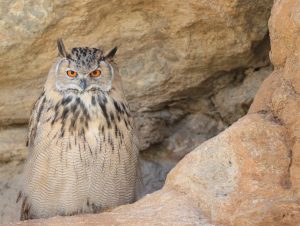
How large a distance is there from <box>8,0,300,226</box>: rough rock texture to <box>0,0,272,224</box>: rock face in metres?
0.69

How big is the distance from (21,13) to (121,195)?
101 centimetres

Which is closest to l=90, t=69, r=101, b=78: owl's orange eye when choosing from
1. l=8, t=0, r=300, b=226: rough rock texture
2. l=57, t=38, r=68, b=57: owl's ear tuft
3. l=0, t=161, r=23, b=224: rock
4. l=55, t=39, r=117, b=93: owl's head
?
l=55, t=39, r=117, b=93: owl's head

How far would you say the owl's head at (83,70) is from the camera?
3291mm

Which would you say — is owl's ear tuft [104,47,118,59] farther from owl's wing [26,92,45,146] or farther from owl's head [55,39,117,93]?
owl's wing [26,92,45,146]

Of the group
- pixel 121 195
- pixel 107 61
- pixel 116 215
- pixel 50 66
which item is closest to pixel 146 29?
pixel 107 61

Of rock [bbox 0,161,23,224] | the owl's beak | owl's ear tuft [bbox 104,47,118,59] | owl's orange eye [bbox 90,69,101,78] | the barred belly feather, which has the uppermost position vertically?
owl's ear tuft [bbox 104,47,118,59]

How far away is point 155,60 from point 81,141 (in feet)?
2.47

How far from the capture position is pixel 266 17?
11.3 ft

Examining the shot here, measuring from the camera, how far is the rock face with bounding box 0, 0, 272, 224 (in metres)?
3.41

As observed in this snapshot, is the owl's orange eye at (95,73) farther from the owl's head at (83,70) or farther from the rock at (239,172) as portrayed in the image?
the rock at (239,172)

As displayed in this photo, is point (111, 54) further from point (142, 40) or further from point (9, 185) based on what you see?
point (9, 185)

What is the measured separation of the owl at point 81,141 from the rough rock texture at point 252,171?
20.6 inches

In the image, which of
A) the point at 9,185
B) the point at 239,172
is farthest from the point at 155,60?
the point at 239,172

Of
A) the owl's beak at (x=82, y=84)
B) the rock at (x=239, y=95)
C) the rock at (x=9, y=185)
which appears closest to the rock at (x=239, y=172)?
the owl's beak at (x=82, y=84)
